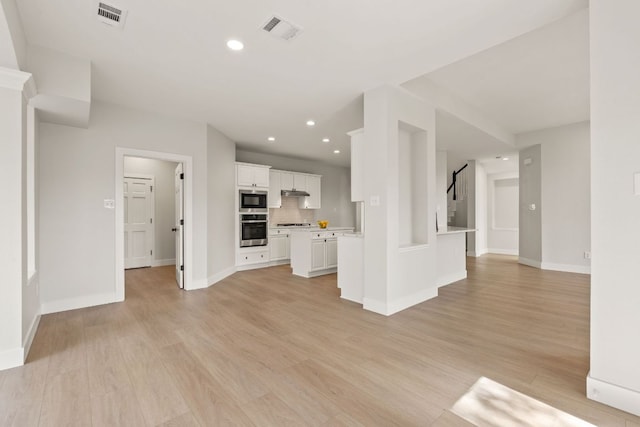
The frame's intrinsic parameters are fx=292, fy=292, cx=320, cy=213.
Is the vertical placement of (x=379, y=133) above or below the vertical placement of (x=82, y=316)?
above

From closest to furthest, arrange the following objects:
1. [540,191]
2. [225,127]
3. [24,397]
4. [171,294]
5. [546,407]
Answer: [546,407] < [24,397] < [171,294] < [225,127] < [540,191]

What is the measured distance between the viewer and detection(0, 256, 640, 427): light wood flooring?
1765 millimetres

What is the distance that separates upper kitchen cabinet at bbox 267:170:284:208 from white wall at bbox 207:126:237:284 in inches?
47.2

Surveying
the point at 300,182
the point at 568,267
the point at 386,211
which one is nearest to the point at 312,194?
the point at 300,182

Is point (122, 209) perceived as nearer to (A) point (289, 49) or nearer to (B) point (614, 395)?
(A) point (289, 49)

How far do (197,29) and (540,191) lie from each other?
7.27m

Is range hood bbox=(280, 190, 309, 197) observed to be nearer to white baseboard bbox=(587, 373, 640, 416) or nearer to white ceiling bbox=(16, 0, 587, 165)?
white ceiling bbox=(16, 0, 587, 165)

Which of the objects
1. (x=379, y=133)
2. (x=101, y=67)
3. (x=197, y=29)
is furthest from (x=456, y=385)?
(x=101, y=67)

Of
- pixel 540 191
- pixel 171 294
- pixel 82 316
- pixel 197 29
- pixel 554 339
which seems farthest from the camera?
pixel 540 191

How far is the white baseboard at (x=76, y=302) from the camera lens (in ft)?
11.7

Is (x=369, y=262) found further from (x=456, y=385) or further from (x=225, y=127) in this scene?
(x=225, y=127)

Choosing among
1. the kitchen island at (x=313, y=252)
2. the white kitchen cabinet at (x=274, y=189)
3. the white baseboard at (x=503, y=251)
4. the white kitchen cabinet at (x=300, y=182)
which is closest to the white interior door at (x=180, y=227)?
the kitchen island at (x=313, y=252)

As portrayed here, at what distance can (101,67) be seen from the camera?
308cm

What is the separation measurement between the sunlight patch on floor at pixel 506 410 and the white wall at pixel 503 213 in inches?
334
